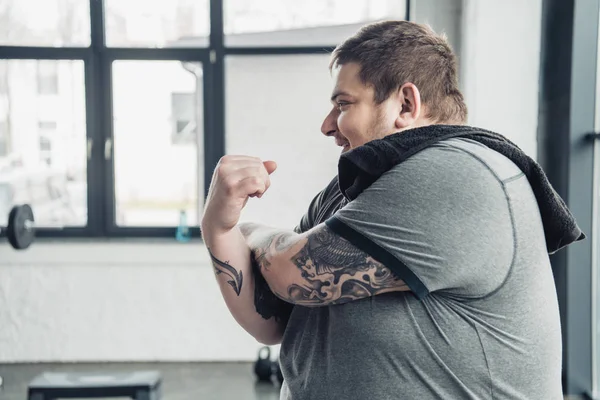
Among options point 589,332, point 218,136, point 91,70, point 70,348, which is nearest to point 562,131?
point 589,332

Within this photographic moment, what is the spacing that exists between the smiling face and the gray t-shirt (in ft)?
0.33

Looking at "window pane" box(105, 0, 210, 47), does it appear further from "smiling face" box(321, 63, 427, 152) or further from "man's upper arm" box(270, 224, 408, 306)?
"man's upper arm" box(270, 224, 408, 306)

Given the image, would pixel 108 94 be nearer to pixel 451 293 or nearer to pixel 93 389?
pixel 93 389

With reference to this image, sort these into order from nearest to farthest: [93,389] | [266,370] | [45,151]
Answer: [93,389], [266,370], [45,151]

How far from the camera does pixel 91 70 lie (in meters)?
3.51

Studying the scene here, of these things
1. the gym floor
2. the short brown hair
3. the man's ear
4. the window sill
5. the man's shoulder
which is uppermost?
the short brown hair

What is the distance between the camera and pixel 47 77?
3527 mm

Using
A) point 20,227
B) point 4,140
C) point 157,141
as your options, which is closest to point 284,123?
point 157,141

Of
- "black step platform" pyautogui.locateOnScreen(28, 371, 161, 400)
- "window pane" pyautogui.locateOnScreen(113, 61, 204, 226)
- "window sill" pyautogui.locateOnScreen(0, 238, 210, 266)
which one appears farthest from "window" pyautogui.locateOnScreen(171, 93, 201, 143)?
"black step platform" pyautogui.locateOnScreen(28, 371, 161, 400)

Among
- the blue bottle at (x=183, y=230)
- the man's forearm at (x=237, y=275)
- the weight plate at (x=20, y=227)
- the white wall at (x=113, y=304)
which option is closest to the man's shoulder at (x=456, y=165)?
the man's forearm at (x=237, y=275)

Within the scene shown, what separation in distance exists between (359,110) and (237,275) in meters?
0.27

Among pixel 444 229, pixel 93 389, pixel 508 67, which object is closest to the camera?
pixel 444 229

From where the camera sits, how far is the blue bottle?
3508 millimetres

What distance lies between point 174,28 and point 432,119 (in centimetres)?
299
